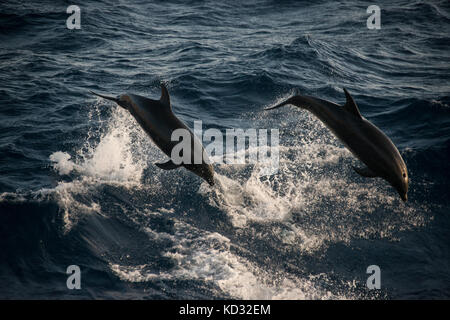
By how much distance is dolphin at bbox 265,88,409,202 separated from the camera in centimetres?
635

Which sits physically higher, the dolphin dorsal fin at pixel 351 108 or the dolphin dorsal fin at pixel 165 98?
the dolphin dorsal fin at pixel 165 98

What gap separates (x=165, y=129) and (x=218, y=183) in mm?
2740

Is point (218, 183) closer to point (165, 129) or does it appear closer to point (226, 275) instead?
point (165, 129)

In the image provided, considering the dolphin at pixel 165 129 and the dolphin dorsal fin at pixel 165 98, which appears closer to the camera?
the dolphin at pixel 165 129

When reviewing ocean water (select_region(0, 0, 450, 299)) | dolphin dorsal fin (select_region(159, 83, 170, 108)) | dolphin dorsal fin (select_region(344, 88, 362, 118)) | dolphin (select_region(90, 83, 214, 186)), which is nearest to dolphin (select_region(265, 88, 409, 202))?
dolphin dorsal fin (select_region(344, 88, 362, 118))

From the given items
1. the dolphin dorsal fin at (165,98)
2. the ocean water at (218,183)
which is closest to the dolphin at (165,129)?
the dolphin dorsal fin at (165,98)

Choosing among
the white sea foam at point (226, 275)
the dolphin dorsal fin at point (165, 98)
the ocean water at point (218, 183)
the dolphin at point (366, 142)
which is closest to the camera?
the dolphin at point (366, 142)

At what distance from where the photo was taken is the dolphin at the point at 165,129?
23.2 ft

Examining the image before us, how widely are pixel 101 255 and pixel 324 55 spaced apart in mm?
13171

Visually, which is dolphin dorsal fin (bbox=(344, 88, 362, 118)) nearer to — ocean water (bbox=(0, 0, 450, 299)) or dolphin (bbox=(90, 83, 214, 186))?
dolphin (bbox=(90, 83, 214, 186))

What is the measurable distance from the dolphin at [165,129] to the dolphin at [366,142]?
1965 mm

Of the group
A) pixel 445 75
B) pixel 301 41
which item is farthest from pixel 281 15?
pixel 445 75

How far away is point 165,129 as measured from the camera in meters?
7.14

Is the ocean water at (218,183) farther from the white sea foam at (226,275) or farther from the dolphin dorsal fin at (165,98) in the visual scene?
the dolphin dorsal fin at (165,98)
